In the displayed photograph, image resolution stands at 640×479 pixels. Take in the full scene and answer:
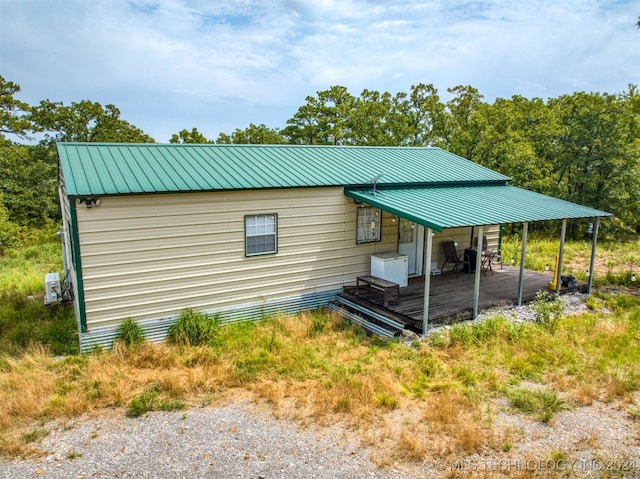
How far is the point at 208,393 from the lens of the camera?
21.2 feet

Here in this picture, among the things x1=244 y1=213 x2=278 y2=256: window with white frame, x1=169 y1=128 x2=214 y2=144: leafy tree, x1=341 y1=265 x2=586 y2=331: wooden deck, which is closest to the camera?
x1=341 y1=265 x2=586 y2=331: wooden deck

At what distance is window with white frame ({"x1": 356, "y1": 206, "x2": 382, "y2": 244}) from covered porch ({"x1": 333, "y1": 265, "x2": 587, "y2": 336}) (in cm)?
129

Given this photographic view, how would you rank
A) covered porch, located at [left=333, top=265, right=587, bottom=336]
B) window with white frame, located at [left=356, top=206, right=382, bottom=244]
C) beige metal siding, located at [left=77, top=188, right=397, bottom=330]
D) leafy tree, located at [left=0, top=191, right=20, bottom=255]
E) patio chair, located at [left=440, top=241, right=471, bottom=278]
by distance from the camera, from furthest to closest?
1. leafy tree, located at [left=0, top=191, right=20, bottom=255]
2. patio chair, located at [left=440, top=241, right=471, bottom=278]
3. window with white frame, located at [left=356, top=206, right=382, bottom=244]
4. covered porch, located at [left=333, top=265, right=587, bottom=336]
5. beige metal siding, located at [left=77, top=188, right=397, bottom=330]

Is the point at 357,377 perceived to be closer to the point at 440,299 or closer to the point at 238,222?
the point at 440,299

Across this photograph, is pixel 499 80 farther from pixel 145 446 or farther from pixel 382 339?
pixel 145 446

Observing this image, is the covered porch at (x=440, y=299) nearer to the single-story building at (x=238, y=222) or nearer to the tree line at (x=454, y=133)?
the single-story building at (x=238, y=222)

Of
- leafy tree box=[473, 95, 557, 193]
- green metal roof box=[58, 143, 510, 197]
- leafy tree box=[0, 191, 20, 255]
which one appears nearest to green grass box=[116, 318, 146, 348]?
green metal roof box=[58, 143, 510, 197]

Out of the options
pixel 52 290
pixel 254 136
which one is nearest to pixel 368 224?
pixel 52 290

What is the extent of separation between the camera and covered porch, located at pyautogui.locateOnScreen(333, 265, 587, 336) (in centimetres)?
884

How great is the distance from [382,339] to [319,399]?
2679 mm

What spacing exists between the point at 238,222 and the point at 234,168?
1414mm

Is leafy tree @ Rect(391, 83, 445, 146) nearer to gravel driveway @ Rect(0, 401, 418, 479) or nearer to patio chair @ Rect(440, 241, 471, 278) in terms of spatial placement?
patio chair @ Rect(440, 241, 471, 278)

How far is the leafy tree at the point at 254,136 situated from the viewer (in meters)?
32.3

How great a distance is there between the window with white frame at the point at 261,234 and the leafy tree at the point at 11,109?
20198 mm
